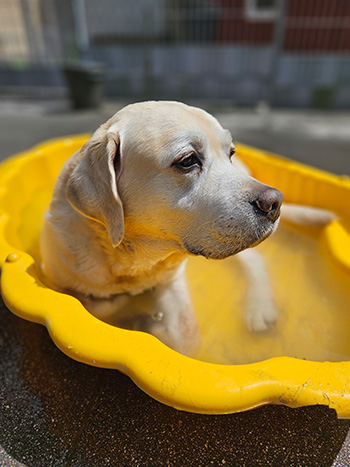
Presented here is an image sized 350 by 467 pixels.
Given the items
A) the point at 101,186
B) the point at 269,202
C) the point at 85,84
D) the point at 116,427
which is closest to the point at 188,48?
the point at 85,84

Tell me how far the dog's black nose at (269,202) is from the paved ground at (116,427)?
92 centimetres

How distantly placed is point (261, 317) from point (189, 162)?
1.23 metres

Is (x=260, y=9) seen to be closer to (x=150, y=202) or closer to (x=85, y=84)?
(x=85, y=84)

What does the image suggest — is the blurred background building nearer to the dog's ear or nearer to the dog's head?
the dog's head

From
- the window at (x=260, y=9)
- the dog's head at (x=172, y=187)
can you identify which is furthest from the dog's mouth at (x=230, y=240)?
the window at (x=260, y=9)

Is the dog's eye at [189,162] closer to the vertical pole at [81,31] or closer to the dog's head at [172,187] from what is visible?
the dog's head at [172,187]

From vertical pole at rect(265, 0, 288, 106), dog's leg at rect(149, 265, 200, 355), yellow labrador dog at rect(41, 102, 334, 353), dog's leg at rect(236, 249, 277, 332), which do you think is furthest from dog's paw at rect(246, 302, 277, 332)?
vertical pole at rect(265, 0, 288, 106)

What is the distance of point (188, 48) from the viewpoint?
852cm

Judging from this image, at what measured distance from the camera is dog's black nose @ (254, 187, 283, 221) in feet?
5.11

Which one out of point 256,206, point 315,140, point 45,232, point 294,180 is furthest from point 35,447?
point 315,140

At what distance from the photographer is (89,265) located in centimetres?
196

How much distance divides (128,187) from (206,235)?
0.44 m

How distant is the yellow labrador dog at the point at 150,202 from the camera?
5.28 ft

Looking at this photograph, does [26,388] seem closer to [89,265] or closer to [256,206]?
[89,265]
